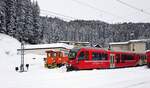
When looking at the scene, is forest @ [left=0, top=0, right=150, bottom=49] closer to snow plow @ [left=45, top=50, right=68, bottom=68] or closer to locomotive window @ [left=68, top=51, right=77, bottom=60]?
snow plow @ [left=45, top=50, right=68, bottom=68]

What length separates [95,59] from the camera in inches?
1191

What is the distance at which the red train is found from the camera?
2852 cm

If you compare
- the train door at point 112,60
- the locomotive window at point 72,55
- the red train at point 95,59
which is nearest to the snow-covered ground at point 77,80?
the red train at point 95,59

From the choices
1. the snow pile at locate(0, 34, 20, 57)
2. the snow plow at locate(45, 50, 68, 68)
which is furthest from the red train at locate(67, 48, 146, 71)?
the snow pile at locate(0, 34, 20, 57)

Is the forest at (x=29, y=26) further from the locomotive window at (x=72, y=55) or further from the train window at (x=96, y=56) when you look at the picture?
the locomotive window at (x=72, y=55)

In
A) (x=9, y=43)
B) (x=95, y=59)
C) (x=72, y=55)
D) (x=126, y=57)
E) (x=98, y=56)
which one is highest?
(x=9, y=43)

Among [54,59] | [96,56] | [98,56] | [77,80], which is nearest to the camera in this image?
[77,80]

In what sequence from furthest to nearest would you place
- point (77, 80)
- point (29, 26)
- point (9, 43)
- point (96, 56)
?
point (29, 26) < point (9, 43) < point (96, 56) < point (77, 80)

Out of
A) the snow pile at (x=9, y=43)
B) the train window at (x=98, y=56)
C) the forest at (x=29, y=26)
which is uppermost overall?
the forest at (x=29, y=26)

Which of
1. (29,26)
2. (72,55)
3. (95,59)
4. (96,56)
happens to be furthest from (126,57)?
(29,26)

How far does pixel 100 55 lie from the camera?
3153 cm

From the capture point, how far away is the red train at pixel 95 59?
1123 inches

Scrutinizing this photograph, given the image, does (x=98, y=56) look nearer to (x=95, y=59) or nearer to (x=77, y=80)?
(x=95, y=59)

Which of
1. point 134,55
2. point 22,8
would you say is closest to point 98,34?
point 22,8
